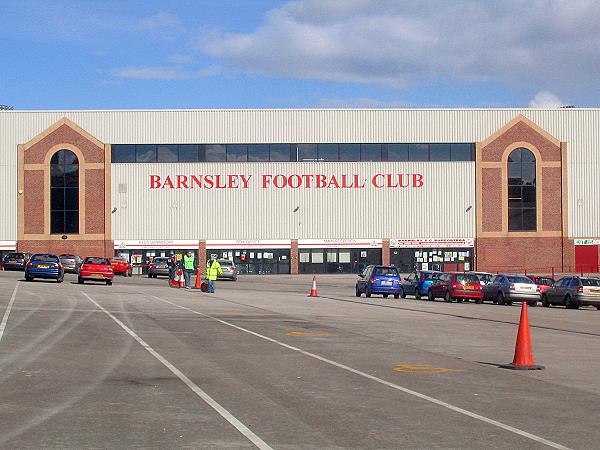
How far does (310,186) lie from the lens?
253ft

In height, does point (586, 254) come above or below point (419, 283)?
above

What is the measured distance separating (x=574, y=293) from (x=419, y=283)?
8.92m

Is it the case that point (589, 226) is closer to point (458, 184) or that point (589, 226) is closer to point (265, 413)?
point (458, 184)

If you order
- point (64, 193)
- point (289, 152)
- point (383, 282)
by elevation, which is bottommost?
point (383, 282)

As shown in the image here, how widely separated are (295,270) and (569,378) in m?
62.2

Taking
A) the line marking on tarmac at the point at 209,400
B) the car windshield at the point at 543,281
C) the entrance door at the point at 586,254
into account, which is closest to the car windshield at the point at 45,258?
the car windshield at the point at 543,281

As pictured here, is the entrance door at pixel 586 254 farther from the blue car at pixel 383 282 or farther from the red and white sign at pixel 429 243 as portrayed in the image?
the blue car at pixel 383 282

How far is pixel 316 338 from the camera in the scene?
21.5m

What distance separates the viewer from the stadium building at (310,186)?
76312 mm

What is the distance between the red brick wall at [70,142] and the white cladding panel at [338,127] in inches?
33.9

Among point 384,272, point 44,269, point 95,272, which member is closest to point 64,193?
point 44,269

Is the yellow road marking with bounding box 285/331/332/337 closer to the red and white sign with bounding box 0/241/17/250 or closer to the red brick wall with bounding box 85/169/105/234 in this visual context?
the red brick wall with bounding box 85/169/105/234

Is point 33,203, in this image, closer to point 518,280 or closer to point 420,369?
point 518,280

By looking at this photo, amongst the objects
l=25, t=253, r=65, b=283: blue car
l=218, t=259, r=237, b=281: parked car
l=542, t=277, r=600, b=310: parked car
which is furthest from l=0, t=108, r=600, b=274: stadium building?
l=542, t=277, r=600, b=310: parked car
